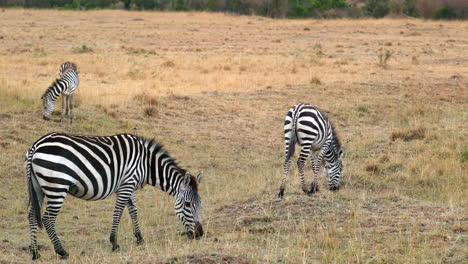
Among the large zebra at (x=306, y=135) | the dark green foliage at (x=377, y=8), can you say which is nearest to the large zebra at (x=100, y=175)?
the large zebra at (x=306, y=135)

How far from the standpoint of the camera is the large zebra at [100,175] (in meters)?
7.19

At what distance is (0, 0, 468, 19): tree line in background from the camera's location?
5186 centimetres

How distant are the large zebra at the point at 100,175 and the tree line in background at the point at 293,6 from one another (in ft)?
147

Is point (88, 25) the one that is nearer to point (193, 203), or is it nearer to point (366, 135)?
point (366, 135)

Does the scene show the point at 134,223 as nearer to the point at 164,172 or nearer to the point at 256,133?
the point at 164,172

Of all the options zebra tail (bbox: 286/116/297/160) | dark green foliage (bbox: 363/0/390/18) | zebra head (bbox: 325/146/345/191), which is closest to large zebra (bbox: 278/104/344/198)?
zebra tail (bbox: 286/116/297/160)

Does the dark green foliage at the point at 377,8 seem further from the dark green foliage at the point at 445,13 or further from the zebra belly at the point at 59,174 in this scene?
the zebra belly at the point at 59,174

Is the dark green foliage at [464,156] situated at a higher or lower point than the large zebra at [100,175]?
lower

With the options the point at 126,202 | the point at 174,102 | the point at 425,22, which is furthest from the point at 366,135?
the point at 425,22

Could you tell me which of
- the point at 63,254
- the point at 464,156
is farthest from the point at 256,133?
the point at 63,254

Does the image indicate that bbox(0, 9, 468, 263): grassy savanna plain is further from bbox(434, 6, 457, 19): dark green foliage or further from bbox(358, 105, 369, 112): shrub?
bbox(434, 6, 457, 19): dark green foliage

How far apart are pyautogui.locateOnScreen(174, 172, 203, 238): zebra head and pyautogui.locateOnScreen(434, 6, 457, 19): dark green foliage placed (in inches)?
1793

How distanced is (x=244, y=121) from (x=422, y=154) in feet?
15.0

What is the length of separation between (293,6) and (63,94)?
40767 mm
